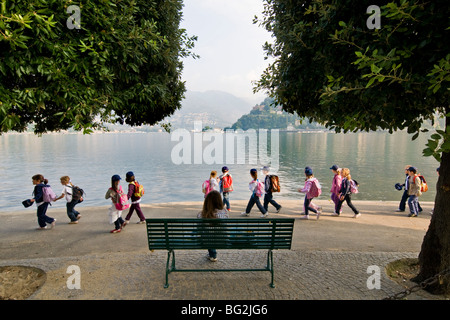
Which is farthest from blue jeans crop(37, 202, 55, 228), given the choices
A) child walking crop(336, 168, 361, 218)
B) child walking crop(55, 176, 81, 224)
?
child walking crop(336, 168, 361, 218)

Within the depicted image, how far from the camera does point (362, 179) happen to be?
3344 cm

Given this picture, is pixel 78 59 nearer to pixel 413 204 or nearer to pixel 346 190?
pixel 346 190

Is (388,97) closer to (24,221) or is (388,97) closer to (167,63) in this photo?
(167,63)

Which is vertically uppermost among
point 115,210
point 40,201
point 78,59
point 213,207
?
point 78,59

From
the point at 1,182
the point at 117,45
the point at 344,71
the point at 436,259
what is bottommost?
the point at 1,182

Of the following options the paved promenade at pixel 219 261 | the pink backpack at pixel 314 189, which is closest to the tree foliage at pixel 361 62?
the paved promenade at pixel 219 261

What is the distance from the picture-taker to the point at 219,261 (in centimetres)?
629

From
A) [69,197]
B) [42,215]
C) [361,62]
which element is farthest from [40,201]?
[361,62]

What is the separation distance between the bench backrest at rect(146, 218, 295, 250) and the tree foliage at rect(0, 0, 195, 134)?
2.16m

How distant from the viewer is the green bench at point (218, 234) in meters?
5.15

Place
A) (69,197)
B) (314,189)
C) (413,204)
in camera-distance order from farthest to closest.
Result: (413,204) → (314,189) → (69,197)

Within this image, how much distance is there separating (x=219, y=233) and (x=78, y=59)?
11.9 ft
